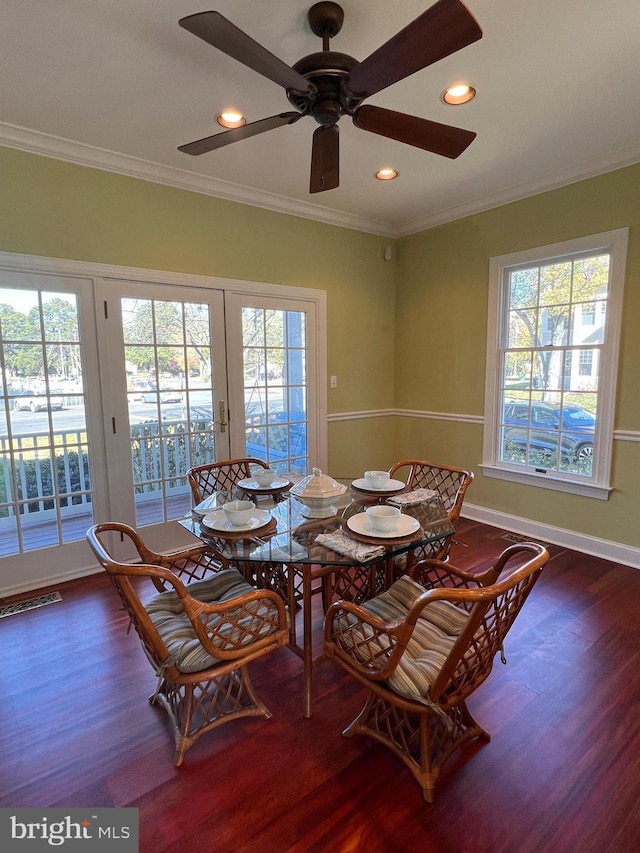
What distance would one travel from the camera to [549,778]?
1489 mm

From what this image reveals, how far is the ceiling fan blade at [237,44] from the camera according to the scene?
4.14 feet

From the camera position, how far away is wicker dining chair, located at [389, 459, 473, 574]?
2197 mm

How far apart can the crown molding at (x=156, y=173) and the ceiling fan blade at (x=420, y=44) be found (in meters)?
1.87

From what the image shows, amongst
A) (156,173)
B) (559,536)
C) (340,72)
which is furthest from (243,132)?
(559,536)

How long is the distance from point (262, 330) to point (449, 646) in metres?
2.82

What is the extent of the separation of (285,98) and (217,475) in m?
2.22

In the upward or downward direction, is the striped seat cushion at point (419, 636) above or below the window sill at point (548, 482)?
below

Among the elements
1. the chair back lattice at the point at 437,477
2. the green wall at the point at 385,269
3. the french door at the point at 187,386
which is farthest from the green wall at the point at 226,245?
the chair back lattice at the point at 437,477

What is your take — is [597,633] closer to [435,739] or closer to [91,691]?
[435,739]

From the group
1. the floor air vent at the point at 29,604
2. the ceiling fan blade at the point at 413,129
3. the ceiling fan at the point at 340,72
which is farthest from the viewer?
the floor air vent at the point at 29,604

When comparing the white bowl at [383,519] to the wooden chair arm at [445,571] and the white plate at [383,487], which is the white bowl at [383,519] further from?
the white plate at [383,487]

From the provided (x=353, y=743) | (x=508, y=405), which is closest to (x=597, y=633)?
(x=353, y=743)

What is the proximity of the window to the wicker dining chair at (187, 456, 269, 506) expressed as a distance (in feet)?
7.31

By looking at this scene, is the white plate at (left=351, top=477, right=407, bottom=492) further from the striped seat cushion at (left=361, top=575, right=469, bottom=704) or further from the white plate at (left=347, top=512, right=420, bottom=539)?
the striped seat cushion at (left=361, top=575, right=469, bottom=704)
